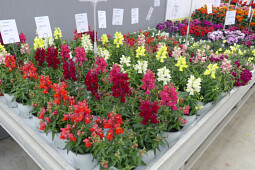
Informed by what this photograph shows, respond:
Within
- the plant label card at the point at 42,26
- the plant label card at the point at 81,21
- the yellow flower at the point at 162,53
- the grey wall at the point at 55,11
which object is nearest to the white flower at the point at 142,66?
the yellow flower at the point at 162,53

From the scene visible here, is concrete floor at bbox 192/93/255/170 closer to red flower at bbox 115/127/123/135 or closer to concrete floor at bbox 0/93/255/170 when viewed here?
concrete floor at bbox 0/93/255/170

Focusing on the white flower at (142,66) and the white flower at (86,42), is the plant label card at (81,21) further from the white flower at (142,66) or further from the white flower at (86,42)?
the white flower at (142,66)

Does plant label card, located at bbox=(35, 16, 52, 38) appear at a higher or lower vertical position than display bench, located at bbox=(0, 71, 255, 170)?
higher

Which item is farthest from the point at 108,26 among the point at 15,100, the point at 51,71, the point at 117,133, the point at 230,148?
the point at 117,133

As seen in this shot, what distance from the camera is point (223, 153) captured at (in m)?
2.70

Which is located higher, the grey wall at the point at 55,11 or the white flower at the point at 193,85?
the grey wall at the point at 55,11

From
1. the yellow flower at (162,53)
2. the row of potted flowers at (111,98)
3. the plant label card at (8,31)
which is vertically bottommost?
the row of potted flowers at (111,98)

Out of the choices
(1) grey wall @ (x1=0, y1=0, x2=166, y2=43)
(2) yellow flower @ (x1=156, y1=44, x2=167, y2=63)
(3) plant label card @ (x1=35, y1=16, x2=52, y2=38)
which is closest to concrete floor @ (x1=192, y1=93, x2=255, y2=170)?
(2) yellow flower @ (x1=156, y1=44, x2=167, y2=63)

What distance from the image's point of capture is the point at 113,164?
1147 millimetres

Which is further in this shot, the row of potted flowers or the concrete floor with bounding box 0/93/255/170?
the concrete floor with bounding box 0/93/255/170

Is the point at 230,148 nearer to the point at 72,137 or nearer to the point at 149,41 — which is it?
the point at 149,41

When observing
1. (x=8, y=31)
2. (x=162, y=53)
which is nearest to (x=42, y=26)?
(x=8, y=31)

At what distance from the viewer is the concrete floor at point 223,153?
8.20 feet

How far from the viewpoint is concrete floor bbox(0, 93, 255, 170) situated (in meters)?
2.50
